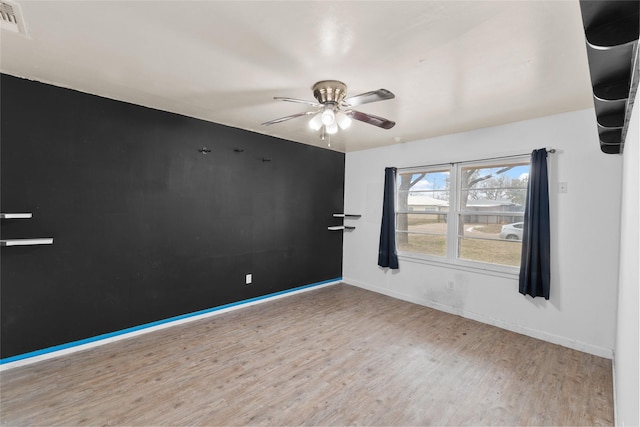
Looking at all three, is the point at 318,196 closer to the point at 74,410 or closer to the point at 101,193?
the point at 101,193

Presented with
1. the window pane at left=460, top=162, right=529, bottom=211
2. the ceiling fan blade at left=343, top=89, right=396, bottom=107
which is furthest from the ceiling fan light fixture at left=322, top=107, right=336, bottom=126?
the window pane at left=460, top=162, right=529, bottom=211

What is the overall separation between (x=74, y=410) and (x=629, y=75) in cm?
378

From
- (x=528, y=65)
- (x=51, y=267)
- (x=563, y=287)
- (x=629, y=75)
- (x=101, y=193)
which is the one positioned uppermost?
(x=528, y=65)

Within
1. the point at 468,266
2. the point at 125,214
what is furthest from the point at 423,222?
the point at 125,214

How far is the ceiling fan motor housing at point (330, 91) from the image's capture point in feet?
8.01

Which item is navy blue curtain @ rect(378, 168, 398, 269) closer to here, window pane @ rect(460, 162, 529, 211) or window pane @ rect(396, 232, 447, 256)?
window pane @ rect(396, 232, 447, 256)

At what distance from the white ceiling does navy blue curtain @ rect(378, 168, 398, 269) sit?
1690 millimetres

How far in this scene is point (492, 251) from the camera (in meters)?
3.85

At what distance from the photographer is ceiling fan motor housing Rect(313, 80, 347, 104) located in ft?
8.01

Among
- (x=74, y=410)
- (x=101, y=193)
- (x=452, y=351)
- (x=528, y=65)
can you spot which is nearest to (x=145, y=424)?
(x=74, y=410)

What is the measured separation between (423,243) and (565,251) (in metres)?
1.80

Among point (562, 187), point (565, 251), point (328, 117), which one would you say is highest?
point (328, 117)

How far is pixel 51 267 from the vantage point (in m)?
A: 2.69

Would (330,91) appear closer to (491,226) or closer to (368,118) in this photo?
(368,118)
